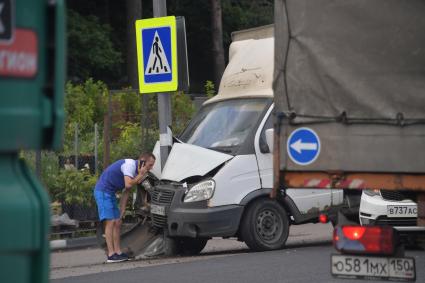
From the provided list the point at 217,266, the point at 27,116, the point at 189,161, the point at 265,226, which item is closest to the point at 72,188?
the point at 189,161

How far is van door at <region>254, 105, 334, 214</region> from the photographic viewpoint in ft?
46.1

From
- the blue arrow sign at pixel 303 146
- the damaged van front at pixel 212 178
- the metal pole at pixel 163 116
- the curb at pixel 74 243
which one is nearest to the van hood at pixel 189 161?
the damaged van front at pixel 212 178

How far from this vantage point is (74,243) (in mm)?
15922

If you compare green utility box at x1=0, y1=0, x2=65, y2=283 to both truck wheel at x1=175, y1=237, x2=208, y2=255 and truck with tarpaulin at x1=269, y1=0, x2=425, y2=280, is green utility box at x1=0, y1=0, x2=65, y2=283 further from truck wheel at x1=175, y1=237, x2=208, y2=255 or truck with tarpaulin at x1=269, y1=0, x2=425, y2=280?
truck wheel at x1=175, y1=237, x2=208, y2=255

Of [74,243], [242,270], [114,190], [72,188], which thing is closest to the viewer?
[242,270]

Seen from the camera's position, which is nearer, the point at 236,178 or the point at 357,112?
the point at 357,112

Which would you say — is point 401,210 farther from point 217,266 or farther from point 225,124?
point 225,124

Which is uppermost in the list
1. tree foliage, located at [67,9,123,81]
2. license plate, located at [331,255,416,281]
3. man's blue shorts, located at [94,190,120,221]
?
tree foliage, located at [67,9,123,81]

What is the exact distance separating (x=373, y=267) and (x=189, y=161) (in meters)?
7.80

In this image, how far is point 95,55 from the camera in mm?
34250

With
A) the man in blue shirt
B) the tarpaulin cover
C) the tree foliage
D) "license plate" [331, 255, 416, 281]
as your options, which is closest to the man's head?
the man in blue shirt

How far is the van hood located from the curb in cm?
220

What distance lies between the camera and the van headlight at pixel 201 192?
45.1 ft

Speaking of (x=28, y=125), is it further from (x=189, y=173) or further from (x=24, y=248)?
(x=189, y=173)
